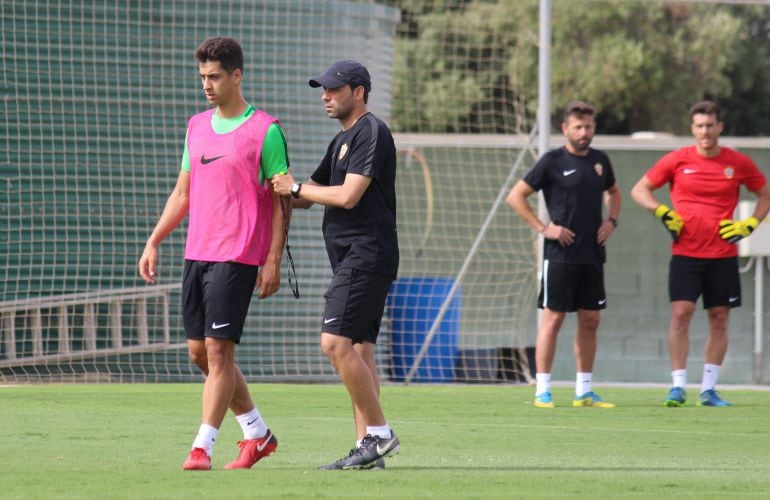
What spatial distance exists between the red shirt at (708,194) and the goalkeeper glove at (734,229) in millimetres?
63

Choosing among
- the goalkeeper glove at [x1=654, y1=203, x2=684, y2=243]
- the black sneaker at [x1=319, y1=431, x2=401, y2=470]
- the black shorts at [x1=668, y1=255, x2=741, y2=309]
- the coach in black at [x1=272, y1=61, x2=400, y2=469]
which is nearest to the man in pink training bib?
the coach in black at [x1=272, y1=61, x2=400, y2=469]

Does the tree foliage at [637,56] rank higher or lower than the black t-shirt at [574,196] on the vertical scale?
higher

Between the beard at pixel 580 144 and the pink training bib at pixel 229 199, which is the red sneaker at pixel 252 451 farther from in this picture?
the beard at pixel 580 144

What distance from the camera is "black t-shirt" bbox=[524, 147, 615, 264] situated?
10.3 m

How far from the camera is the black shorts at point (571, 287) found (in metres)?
10.3

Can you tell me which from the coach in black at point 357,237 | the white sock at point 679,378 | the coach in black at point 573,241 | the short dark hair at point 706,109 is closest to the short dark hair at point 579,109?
the coach in black at point 573,241

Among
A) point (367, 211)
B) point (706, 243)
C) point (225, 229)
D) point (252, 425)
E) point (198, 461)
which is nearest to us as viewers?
point (198, 461)

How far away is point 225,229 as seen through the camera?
20.9ft

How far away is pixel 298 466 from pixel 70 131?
7373 millimetres

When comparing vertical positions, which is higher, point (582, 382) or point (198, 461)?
point (198, 461)

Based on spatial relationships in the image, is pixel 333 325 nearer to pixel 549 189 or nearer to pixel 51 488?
pixel 51 488

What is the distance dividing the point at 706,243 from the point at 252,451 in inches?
199

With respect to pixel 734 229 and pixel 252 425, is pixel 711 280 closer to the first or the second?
pixel 734 229

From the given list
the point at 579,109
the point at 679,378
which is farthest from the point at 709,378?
the point at 579,109
